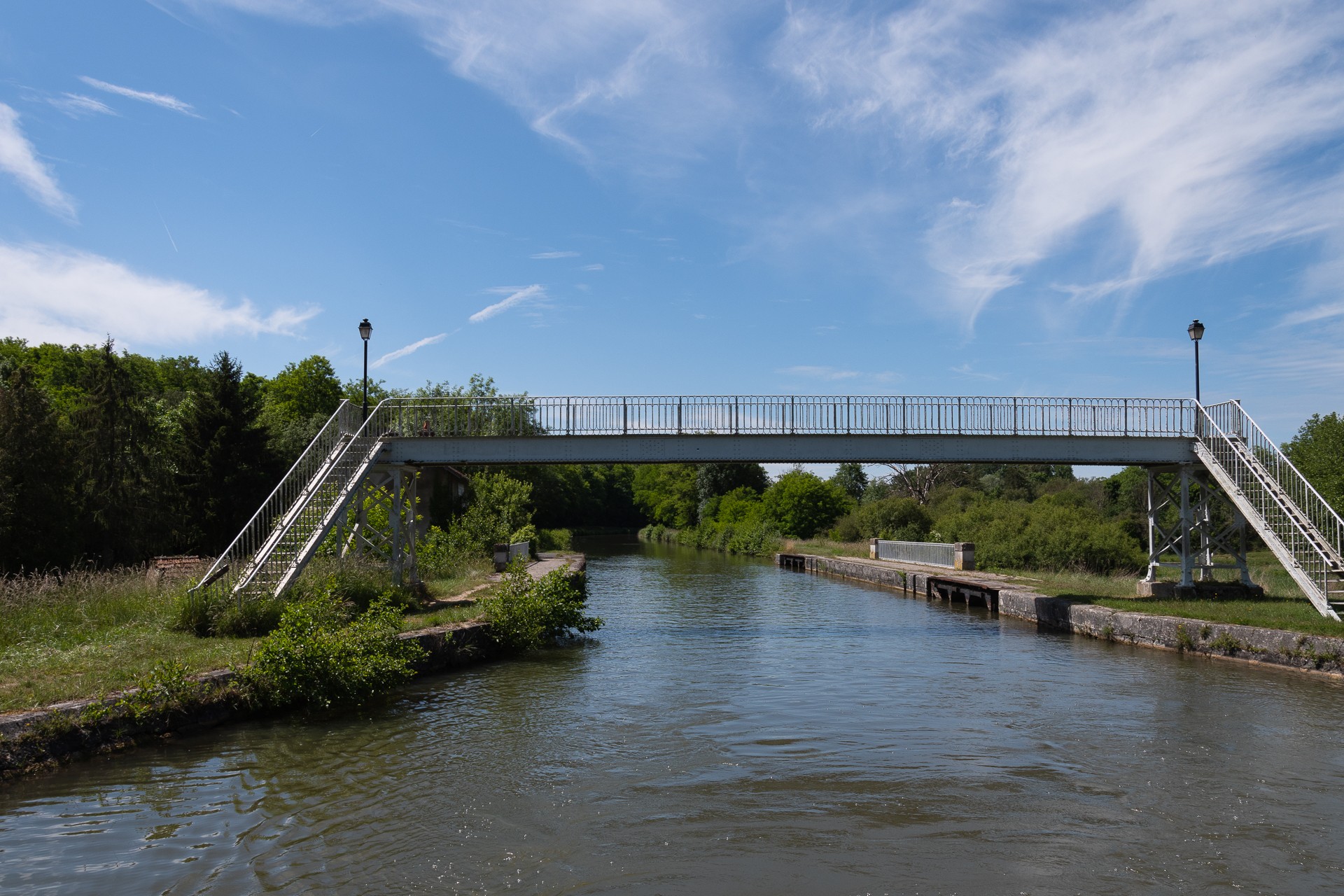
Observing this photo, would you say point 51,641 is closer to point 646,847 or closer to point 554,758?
point 554,758

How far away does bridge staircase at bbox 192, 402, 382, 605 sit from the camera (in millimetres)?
15523

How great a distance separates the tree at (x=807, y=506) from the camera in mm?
63812

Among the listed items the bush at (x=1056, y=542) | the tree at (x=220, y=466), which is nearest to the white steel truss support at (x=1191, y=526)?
the bush at (x=1056, y=542)

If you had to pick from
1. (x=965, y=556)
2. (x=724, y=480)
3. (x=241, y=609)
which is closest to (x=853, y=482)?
(x=724, y=480)

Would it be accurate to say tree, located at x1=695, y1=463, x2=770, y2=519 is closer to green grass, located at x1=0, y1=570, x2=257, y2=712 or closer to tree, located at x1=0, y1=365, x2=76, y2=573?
tree, located at x1=0, y1=365, x2=76, y2=573

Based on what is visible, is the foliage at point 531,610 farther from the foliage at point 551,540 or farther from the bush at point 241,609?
the foliage at point 551,540

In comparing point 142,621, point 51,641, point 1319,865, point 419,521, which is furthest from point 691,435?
point 419,521

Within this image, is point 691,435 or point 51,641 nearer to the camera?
point 51,641

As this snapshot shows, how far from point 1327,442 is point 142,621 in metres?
39.6

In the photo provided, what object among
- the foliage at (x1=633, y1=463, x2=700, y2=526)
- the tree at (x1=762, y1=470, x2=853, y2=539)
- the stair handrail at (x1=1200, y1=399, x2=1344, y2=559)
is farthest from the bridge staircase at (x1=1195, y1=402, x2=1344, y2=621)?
the foliage at (x1=633, y1=463, x2=700, y2=526)

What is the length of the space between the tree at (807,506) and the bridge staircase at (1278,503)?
41931 millimetres

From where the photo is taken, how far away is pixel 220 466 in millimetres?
31844

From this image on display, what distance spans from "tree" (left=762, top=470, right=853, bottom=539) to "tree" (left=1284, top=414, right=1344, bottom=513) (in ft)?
100

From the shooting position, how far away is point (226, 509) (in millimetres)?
31984
